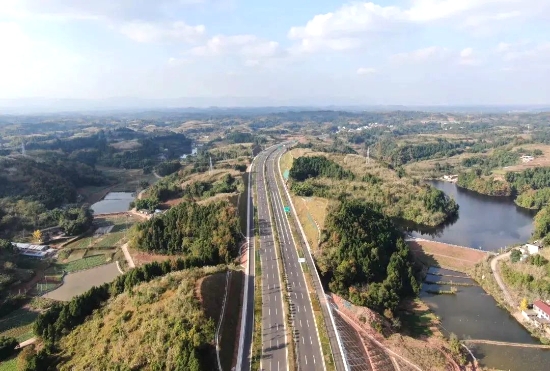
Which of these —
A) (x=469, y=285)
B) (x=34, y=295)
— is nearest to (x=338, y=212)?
(x=469, y=285)

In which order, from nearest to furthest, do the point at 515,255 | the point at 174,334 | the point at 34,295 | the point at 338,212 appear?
the point at 174,334
the point at 34,295
the point at 515,255
the point at 338,212

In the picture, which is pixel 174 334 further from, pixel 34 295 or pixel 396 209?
pixel 396 209

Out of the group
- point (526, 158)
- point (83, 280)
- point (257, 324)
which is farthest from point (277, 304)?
point (526, 158)

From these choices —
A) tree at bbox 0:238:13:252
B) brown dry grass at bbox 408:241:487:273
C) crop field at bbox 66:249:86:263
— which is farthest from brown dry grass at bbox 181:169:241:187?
brown dry grass at bbox 408:241:487:273

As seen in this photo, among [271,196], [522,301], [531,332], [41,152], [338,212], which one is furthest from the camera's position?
[41,152]

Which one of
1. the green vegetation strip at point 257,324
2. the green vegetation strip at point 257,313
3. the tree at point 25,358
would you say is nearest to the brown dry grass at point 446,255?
the green vegetation strip at point 257,313

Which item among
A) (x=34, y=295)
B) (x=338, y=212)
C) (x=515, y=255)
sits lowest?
(x=34, y=295)
